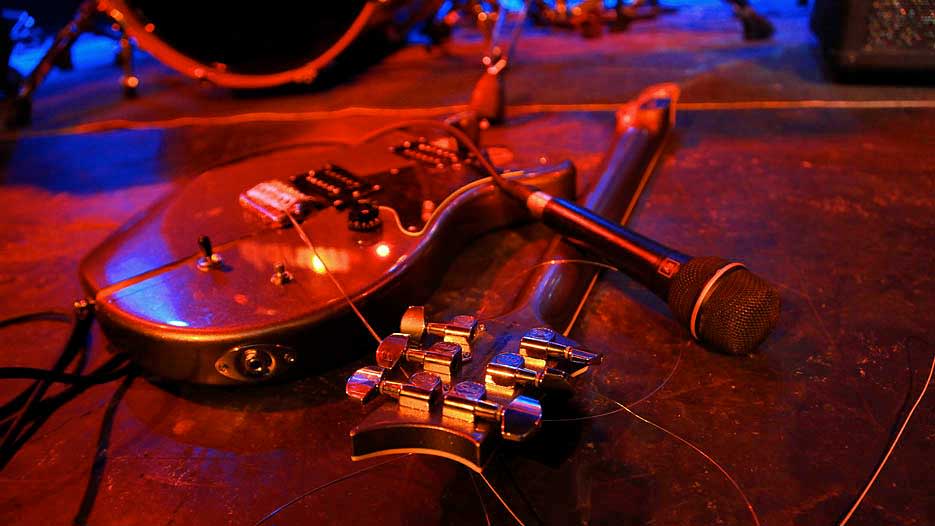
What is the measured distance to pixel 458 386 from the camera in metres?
0.53

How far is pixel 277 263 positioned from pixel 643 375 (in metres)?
0.45

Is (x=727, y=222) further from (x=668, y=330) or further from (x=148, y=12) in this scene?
(x=148, y=12)

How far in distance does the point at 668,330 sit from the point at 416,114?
1088 millimetres

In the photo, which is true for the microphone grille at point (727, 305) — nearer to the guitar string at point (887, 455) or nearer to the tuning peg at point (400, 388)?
the guitar string at point (887, 455)

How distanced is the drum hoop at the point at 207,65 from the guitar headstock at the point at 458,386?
3.80 ft

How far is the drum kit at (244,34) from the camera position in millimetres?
1510

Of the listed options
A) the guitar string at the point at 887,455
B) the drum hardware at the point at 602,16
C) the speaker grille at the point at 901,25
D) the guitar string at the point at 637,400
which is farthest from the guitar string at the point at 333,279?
the drum hardware at the point at 602,16

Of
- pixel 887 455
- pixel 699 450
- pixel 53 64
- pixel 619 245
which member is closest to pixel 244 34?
pixel 53 64

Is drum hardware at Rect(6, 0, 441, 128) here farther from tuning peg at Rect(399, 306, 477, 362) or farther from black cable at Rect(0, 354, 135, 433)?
tuning peg at Rect(399, 306, 477, 362)

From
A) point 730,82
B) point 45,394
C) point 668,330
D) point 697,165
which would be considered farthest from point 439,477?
point 730,82

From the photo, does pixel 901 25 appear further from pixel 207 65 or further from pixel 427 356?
pixel 207 65

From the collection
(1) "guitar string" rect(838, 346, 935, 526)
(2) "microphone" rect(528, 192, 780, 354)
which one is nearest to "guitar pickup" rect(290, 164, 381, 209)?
(2) "microphone" rect(528, 192, 780, 354)

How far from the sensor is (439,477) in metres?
0.59

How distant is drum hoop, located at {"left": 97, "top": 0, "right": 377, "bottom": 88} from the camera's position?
1.43 metres
